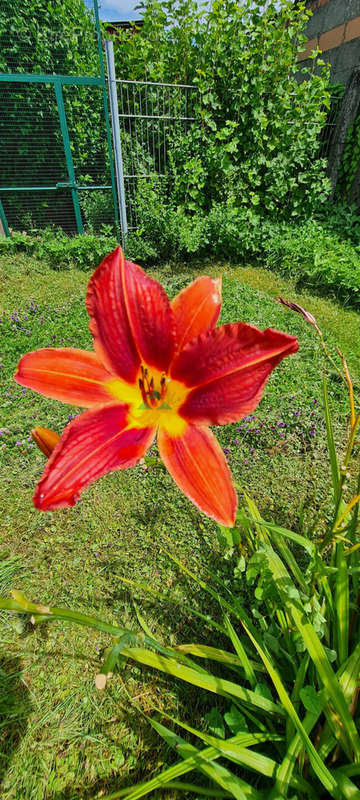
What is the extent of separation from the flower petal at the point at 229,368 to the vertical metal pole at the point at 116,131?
5437 mm

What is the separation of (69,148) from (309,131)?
350 centimetres

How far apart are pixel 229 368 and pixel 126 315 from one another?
191 mm

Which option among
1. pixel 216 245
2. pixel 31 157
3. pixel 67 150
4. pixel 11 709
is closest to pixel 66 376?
pixel 11 709

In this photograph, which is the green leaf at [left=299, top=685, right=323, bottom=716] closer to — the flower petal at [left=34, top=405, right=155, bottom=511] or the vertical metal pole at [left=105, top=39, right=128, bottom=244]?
the flower petal at [left=34, top=405, right=155, bottom=511]

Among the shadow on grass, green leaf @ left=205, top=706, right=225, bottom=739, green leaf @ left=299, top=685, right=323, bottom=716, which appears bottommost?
the shadow on grass

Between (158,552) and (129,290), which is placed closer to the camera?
(129,290)

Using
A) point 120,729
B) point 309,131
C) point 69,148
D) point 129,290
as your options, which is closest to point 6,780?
point 120,729

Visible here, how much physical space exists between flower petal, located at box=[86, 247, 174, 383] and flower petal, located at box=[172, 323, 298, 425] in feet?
0.20

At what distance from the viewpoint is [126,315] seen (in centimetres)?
61

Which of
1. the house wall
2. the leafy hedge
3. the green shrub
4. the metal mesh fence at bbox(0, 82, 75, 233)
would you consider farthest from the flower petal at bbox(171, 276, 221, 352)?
the house wall

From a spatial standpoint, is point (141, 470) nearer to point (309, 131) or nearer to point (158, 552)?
point (158, 552)

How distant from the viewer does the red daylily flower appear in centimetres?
49

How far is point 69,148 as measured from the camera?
497 centimetres

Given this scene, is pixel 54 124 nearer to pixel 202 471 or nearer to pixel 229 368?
pixel 229 368
